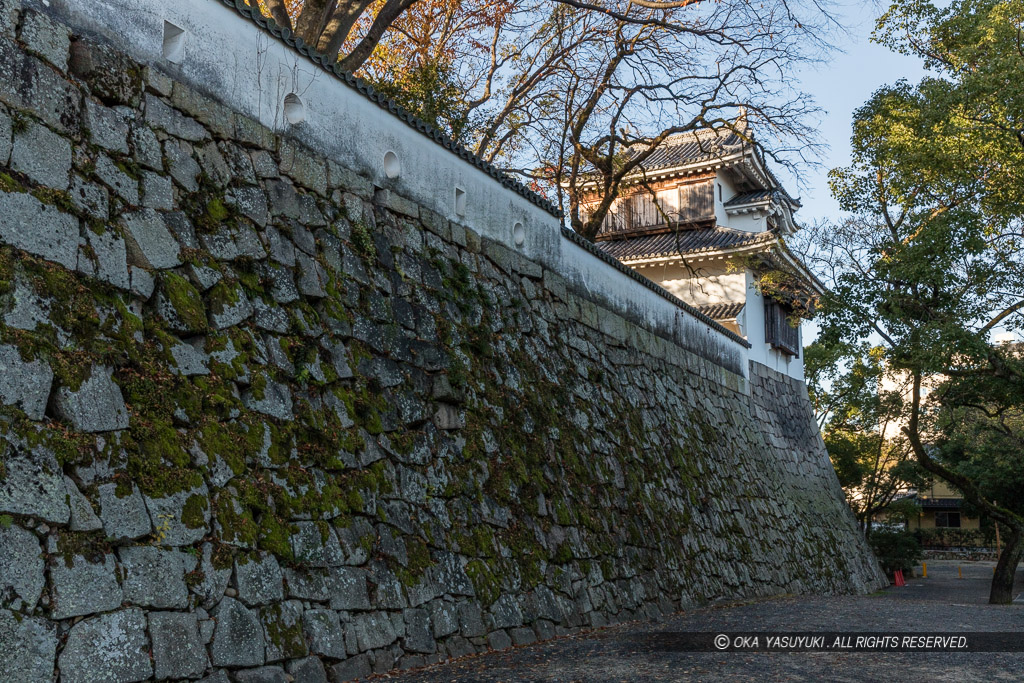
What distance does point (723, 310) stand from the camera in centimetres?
1955

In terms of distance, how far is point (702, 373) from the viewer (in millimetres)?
15719

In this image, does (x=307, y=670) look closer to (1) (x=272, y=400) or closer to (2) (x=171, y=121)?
(1) (x=272, y=400)

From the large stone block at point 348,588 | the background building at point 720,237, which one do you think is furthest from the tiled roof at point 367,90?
the background building at point 720,237

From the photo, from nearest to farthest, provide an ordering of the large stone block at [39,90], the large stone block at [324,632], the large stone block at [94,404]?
1. the large stone block at [94,404]
2. the large stone block at [39,90]
3. the large stone block at [324,632]

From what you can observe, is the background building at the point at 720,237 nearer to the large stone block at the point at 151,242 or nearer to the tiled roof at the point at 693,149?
the tiled roof at the point at 693,149

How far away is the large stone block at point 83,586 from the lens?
3.91m

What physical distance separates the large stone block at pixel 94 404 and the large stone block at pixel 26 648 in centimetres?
99

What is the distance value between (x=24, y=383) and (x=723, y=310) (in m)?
17.0

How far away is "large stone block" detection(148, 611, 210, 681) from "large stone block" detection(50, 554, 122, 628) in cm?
27

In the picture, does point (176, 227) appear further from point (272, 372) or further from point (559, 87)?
point (559, 87)

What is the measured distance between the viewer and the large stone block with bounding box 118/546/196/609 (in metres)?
4.26

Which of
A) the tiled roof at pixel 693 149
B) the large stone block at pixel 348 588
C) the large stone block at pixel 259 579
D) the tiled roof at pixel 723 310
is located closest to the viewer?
the large stone block at pixel 259 579

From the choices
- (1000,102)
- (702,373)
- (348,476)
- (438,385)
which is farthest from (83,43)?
(1000,102)

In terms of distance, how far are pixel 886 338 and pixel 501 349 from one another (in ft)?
32.3
